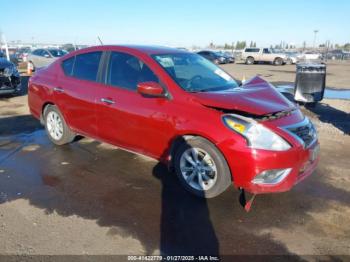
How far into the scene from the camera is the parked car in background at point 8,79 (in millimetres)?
11133

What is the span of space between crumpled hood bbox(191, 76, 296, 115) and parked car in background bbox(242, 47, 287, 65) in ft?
107

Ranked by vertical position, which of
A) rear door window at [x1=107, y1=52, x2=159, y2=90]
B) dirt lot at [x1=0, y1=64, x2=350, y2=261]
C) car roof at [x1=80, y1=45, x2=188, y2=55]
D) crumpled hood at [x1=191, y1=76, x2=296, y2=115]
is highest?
car roof at [x1=80, y1=45, x2=188, y2=55]

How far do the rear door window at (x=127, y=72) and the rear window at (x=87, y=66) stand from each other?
329 mm

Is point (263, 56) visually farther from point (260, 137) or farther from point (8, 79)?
point (260, 137)

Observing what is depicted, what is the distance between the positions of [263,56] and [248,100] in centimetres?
3400

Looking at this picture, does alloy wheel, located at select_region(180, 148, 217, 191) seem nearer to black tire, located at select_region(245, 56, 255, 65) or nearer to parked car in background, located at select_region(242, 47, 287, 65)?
parked car in background, located at select_region(242, 47, 287, 65)

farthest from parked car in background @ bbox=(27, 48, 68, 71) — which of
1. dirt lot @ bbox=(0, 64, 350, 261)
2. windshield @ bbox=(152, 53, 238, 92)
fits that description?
windshield @ bbox=(152, 53, 238, 92)

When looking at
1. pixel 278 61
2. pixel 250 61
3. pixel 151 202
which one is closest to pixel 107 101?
pixel 151 202

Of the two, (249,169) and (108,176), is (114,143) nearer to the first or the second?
(108,176)

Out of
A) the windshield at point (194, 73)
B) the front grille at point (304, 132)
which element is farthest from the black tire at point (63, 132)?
the front grille at point (304, 132)

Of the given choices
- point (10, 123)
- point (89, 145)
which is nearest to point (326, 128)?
point (89, 145)

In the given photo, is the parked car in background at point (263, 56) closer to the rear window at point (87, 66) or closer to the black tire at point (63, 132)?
the black tire at point (63, 132)

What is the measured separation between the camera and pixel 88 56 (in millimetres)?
5551

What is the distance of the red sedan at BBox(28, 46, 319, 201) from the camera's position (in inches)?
149
